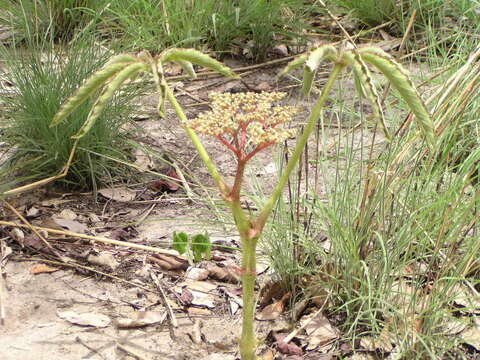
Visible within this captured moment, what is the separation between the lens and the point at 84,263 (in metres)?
2.11

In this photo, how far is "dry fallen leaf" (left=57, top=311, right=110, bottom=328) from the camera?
181cm

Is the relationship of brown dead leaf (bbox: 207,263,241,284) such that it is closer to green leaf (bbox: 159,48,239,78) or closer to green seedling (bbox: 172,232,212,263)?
green seedling (bbox: 172,232,212,263)

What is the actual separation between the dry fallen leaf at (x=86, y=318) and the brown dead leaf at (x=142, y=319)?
0.04 meters

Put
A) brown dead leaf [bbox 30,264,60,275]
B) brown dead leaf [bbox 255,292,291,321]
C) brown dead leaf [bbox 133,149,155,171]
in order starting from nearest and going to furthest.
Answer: brown dead leaf [bbox 255,292,291,321] < brown dead leaf [bbox 30,264,60,275] < brown dead leaf [bbox 133,149,155,171]

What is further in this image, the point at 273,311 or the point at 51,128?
the point at 51,128

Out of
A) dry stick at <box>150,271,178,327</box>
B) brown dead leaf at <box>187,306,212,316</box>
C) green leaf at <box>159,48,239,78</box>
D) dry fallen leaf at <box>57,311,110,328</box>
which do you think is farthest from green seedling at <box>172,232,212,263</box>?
green leaf at <box>159,48,239,78</box>

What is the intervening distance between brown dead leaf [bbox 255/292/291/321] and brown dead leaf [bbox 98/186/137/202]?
0.91 meters

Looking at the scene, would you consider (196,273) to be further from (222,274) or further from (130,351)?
(130,351)

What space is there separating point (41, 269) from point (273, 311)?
0.72 meters

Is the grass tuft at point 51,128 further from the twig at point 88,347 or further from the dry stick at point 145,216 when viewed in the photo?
the twig at point 88,347

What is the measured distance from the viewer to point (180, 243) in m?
2.10

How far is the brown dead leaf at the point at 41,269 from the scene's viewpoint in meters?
2.04

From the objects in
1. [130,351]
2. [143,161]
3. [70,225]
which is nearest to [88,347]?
[130,351]

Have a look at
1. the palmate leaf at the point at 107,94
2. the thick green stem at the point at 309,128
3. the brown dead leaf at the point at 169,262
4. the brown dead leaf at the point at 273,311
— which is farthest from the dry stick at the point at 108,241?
the palmate leaf at the point at 107,94
